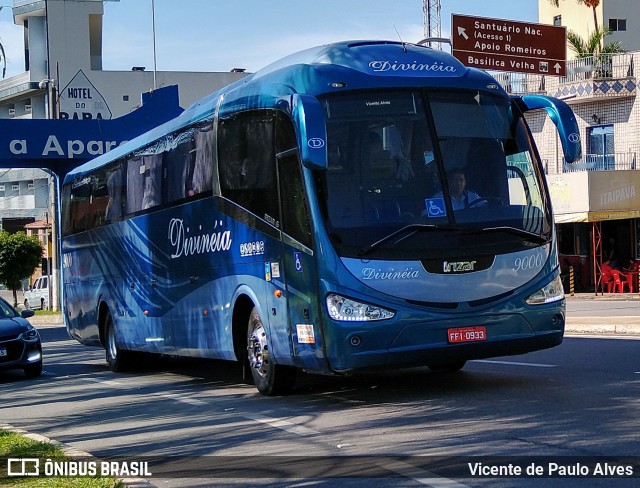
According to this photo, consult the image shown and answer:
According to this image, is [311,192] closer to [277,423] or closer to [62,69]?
[277,423]

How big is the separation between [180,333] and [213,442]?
5.60 metres

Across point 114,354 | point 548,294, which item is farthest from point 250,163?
point 114,354

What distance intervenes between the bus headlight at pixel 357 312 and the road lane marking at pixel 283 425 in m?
1.11

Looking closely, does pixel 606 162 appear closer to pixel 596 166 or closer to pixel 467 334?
pixel 596 166

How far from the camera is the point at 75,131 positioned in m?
35.7

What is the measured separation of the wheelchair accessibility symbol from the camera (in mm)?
10734

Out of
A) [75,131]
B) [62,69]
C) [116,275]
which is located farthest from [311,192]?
[62,69]

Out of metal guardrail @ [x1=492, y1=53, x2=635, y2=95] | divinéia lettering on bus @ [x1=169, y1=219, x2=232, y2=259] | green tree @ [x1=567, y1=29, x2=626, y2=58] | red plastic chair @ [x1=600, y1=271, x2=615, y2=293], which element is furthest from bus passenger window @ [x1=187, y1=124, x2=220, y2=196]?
green tree @ [x1=567, y1=29, x2=626, y2=58]

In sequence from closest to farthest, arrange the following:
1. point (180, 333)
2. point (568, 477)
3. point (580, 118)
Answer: point (568, 477) < point (180, 333) < point (580, 118)

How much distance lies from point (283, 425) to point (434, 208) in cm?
256

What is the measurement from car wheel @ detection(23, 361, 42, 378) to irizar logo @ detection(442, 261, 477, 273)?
9.74m

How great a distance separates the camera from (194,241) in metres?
14.3

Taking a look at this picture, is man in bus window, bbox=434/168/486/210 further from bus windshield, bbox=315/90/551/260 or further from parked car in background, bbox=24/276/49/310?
parked car in background, bbox=24/276/49/310

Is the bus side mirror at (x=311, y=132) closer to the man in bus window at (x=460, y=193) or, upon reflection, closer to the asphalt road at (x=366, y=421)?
the man in bus window at (x=460, y=193)
